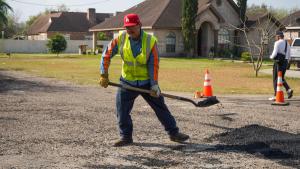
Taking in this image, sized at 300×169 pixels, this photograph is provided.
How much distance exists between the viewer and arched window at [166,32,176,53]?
161 feet

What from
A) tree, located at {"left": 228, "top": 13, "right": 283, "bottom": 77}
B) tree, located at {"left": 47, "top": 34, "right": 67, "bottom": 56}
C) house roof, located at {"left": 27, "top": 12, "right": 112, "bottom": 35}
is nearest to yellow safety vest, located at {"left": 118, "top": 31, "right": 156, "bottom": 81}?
tree, located at {"left": 228, "top": 13, "right": 283, "bottom": 77}

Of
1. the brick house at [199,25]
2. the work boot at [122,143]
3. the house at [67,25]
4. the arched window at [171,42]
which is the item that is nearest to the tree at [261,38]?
the brick house at [199,25]

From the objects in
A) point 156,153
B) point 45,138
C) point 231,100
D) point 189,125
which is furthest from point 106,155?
point 231,100

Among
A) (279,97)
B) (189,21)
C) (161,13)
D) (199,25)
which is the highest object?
(161,13)

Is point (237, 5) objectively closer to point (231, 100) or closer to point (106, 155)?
point (231, 100)

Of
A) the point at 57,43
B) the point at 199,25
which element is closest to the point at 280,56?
the point at 199,25

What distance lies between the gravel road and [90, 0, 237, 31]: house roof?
117 feet

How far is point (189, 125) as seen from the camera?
9.11m

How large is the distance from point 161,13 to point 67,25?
31.7m

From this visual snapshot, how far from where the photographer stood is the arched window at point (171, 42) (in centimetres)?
4909

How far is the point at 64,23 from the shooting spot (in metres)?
77.2

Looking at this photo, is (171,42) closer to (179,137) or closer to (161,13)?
(161,13)

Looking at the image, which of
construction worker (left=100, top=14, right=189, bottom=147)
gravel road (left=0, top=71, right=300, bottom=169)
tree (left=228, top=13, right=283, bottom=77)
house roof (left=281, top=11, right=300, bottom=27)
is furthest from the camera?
house roof (left=281, top=11, right=300, bottom=27)

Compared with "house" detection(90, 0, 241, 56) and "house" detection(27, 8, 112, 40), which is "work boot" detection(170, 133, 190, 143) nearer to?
"house" detection(90, 0, 241, 56)
